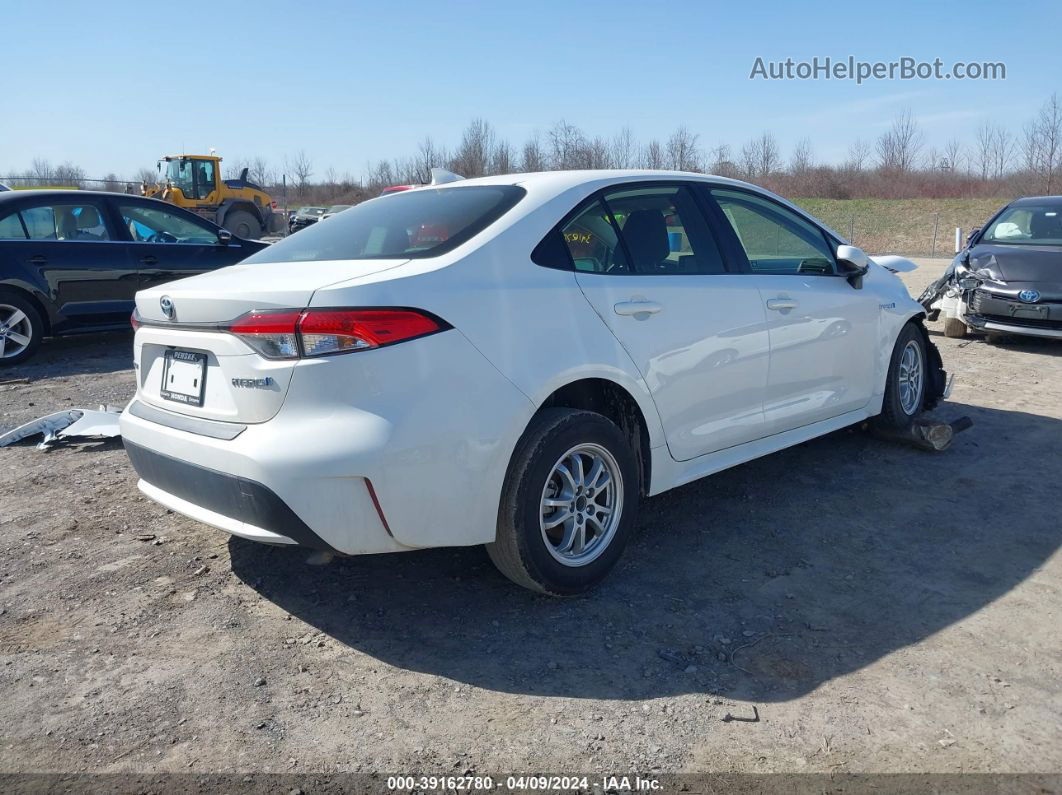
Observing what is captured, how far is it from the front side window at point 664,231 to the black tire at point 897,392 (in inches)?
71.2

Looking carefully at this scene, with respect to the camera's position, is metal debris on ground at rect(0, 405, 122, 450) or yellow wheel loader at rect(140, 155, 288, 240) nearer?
metal debris on ground at rect(0, 405, 122, 450)

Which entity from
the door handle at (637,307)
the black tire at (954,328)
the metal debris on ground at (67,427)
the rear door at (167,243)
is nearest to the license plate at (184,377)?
the door handle at (637,307)

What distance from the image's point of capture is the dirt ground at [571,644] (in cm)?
255

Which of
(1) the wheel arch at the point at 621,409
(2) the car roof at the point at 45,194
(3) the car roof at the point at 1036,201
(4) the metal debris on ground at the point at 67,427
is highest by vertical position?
(2) the car roof at the point at 45,194

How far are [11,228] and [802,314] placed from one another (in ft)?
23.9

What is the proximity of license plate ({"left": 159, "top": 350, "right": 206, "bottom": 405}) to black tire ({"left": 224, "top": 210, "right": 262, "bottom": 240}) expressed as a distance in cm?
2518

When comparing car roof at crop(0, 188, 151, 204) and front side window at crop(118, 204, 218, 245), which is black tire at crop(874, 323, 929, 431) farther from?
front side window at crop(118, 204, 218, 245)

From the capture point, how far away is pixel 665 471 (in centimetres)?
379

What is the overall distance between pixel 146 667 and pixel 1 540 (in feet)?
5.13

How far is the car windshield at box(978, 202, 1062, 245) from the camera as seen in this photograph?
9492mm

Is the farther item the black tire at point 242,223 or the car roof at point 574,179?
the black tire at point 242,223

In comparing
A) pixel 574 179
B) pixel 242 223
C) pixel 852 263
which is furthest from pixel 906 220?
pixel 574 179

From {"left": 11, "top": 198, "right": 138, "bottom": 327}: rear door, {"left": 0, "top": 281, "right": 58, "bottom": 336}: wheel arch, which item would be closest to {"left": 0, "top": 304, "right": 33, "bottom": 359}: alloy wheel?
{"left": 0, "top": 281, "right": 58, "bottom": 336}: wheel arch

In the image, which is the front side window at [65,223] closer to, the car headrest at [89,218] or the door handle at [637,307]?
the car headrest at [89,218]
